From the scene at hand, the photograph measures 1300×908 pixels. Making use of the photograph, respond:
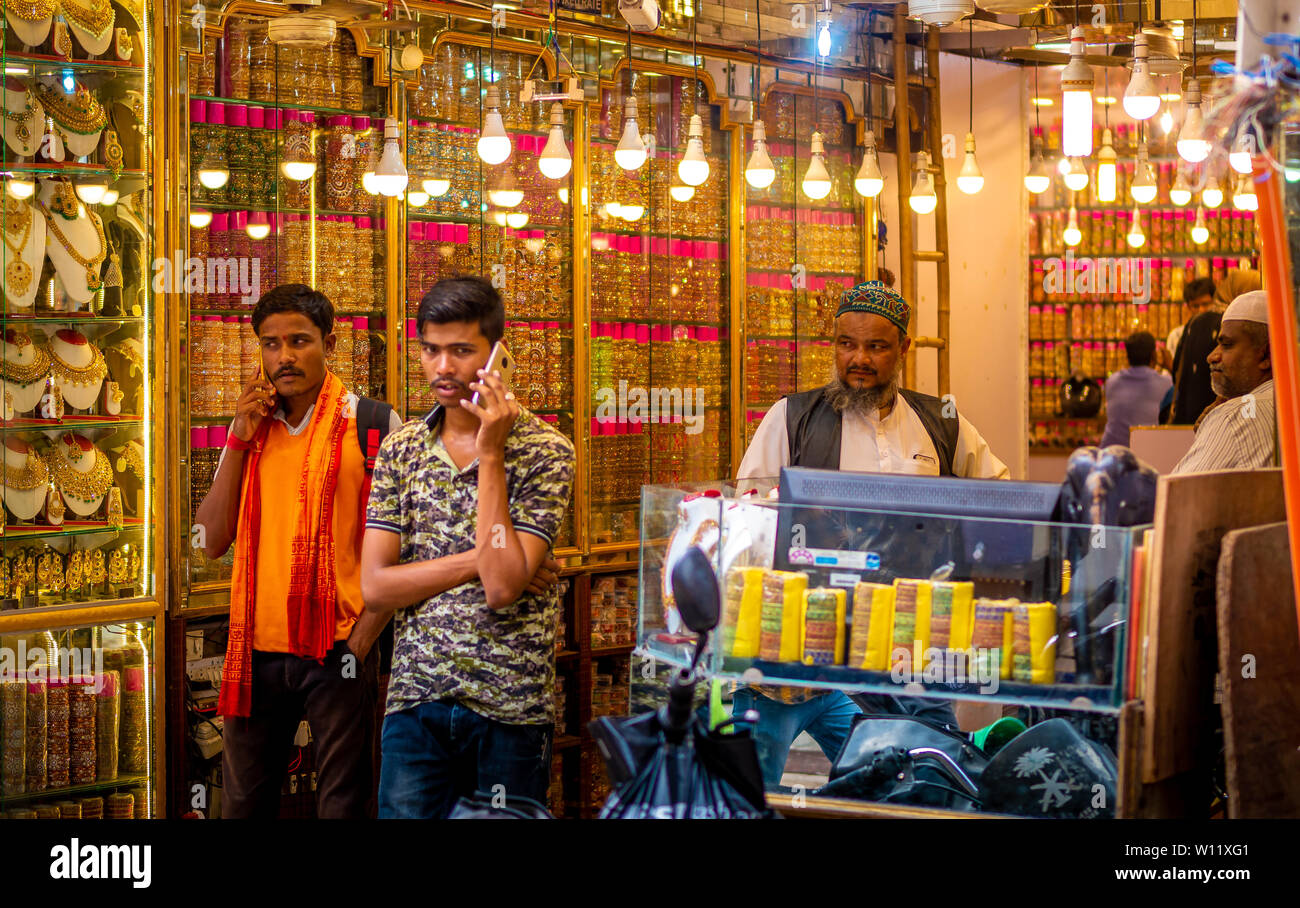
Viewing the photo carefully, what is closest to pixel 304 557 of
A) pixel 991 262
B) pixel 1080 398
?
pixel 991 262

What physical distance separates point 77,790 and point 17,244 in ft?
5.52

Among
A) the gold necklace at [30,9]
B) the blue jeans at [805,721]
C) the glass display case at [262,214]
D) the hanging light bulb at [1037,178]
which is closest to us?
the blue jeans at [805,721]

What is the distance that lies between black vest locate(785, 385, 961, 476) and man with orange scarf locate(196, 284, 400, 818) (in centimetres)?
114

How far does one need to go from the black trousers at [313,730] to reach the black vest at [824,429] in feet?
4.42

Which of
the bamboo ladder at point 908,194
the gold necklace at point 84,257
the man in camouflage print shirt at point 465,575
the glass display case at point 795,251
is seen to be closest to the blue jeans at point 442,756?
the man in camouflage print shirt at point 465,575

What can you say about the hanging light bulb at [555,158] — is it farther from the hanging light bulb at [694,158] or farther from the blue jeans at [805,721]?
the blue jeans at [805,721]

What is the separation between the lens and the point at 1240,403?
11.4ft

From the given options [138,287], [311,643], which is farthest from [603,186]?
[311,643]

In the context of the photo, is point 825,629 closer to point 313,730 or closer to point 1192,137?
point 313,730

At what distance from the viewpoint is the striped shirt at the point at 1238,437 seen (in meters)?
3.38

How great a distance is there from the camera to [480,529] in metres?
2.73

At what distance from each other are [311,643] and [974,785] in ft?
5.55

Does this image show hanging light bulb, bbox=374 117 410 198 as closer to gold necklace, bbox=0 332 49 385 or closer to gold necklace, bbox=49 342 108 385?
gold necklace, bbox=49 342 108 385
